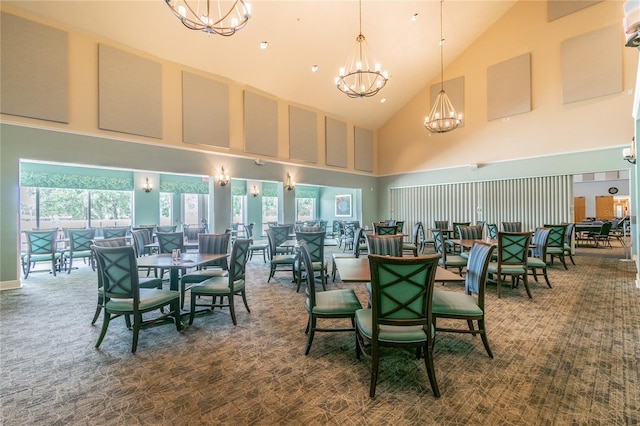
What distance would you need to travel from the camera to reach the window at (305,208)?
14.5m

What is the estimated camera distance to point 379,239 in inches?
163

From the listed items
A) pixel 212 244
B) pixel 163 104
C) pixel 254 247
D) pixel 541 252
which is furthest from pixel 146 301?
pixel 541 252

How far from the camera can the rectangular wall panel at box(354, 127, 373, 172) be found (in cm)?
1188

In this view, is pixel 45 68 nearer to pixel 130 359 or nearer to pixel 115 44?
pixel 115 44

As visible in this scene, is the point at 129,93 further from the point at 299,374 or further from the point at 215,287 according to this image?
the point at 299,374

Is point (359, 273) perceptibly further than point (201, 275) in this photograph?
No

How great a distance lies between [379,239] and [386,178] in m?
8.87

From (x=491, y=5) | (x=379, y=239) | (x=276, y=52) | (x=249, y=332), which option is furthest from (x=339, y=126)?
(x=249, y=332)

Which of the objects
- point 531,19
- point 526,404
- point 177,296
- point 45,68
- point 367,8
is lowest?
point 526,404

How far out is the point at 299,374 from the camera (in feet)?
7.89

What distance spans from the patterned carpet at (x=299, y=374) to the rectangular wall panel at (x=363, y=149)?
28.9 ft

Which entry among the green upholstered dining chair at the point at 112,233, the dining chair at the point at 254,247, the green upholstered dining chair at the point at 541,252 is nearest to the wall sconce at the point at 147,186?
the green upholstered dining chair at the point at 112,233

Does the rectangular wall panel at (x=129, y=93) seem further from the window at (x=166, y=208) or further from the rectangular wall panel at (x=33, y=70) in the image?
the window at (x=166, y=208)

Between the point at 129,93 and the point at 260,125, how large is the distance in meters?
3.41
